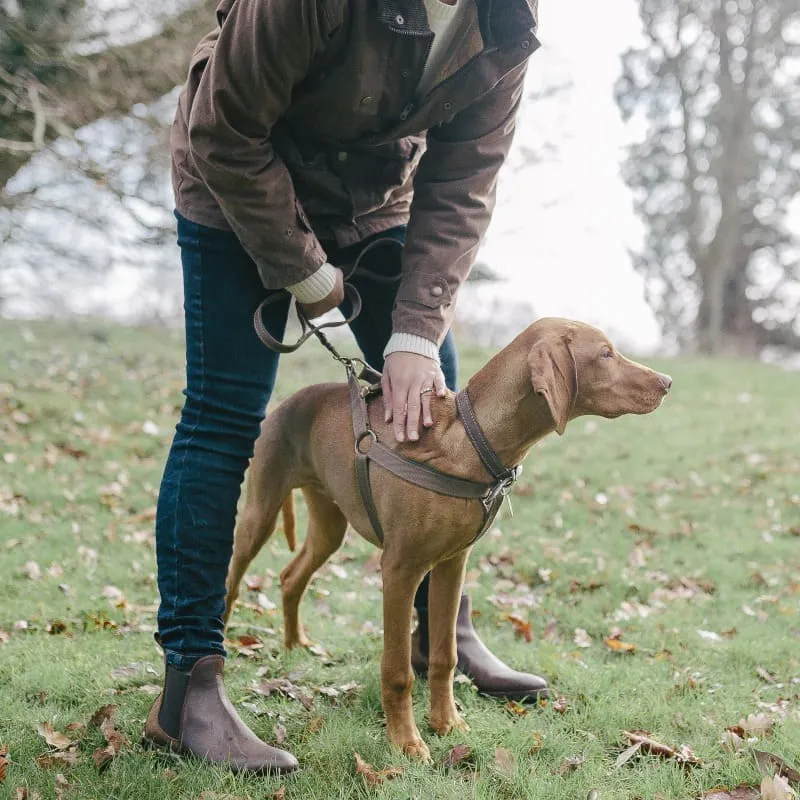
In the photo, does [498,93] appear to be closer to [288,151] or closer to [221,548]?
[288,151]

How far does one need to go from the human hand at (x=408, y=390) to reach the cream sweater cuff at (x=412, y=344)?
0.5 inches

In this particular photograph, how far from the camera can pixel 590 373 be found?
2764 mm

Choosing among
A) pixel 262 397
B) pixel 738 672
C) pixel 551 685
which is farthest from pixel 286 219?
pixel 738 672

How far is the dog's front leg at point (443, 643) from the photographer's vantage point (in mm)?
3043

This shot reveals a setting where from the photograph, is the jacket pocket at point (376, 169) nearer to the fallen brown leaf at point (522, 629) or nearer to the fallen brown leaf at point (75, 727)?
the fallen brown leaf at point (75, 727)

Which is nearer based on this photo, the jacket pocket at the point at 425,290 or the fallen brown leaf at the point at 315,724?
the jacket pocket at the point at 425,290

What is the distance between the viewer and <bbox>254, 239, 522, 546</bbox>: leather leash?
2754mm

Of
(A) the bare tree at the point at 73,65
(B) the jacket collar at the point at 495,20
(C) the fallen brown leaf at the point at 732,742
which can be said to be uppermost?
(A) the bare tree at the point at 73,65

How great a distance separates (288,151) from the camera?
2758 millimetres

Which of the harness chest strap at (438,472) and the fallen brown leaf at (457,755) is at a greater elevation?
the harness chest strap at (438,472)

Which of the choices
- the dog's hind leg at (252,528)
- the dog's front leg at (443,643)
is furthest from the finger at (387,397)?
the dog's hind leg at (252,528)

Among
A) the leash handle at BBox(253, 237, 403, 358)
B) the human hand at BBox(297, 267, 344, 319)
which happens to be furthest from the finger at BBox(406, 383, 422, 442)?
the human hand at BBox(297, 267, 344, 319)

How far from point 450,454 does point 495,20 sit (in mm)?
1275

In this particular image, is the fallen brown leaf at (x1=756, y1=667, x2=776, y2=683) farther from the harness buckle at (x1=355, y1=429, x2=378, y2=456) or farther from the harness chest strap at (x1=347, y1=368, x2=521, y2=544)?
the harness buckle at (x1=355, y1=429, x2=378, y2=456)
